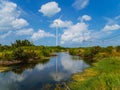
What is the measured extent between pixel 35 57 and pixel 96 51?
2373cm

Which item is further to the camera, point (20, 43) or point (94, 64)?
point (20, 43)

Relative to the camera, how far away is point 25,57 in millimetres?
71562

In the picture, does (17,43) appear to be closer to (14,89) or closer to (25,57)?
(25,57)

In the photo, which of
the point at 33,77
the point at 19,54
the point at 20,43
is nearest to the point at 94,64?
the point at 33,77

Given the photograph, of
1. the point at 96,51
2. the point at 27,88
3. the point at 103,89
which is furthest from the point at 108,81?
the point at 96,51

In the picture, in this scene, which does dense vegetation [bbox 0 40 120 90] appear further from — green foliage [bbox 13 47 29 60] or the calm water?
the calm water

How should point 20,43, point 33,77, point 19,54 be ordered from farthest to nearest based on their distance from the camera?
point 20,43, point 19,54, point 33,77

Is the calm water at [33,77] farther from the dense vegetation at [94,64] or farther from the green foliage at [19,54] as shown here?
the green foliage at [19,54]

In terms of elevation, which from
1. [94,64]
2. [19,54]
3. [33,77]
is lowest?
[33,77]

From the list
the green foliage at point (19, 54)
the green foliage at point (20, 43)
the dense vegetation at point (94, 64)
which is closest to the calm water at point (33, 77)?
the dense vegetation at point (94, 64)

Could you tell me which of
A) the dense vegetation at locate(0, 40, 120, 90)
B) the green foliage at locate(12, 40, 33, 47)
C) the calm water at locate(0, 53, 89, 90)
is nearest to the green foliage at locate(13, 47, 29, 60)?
the dense vegetation at locate(0, 40, 120, 90)

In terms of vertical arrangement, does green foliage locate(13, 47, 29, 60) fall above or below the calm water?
above

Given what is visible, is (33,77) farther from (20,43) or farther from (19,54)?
(20,43)

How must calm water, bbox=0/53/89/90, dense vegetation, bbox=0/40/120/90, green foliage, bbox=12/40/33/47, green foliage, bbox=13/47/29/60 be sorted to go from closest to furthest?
1. dense vegetation, bbox=0/40/120/90
2. calm water, bbox=0/53/89/90
3. green foliage, bbox=13/47/29/60
4. green foliage, bbox=12/40/33/47
